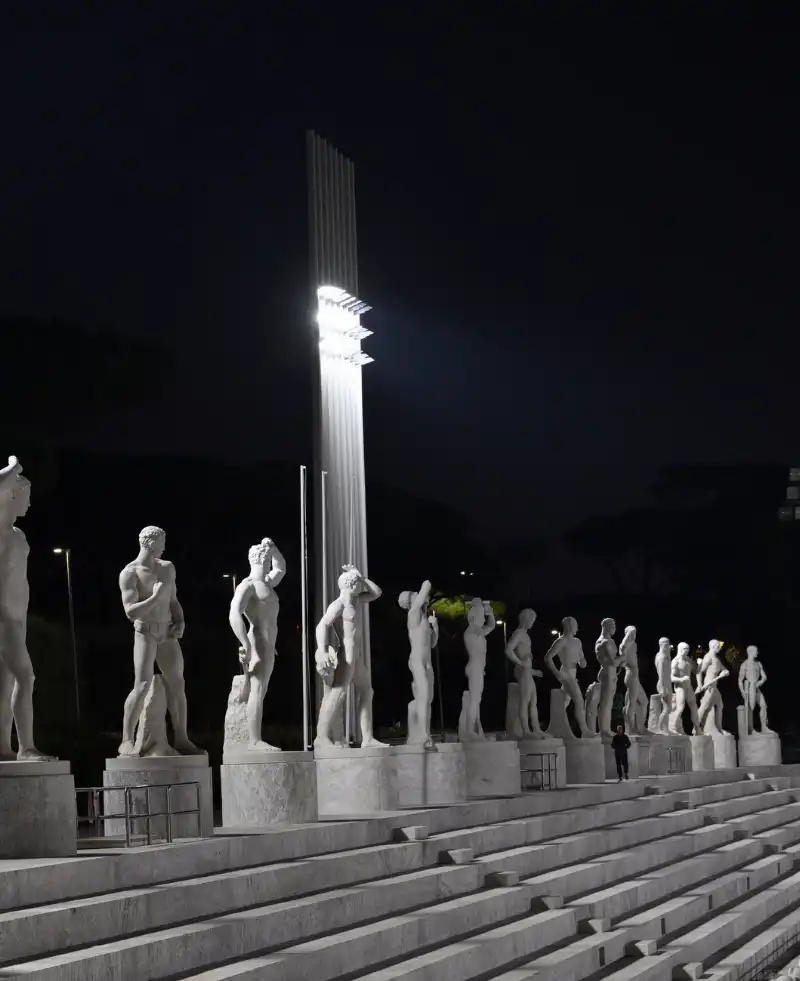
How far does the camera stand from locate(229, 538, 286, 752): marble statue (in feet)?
42.9

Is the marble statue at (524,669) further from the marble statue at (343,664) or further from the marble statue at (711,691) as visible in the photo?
the marble statue at (711,691)

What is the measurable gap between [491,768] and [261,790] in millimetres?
6676

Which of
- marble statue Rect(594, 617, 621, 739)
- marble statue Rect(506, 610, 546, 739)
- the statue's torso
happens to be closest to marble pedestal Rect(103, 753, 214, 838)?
the statue's torso

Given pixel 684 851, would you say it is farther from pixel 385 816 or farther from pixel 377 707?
pixel 377 707

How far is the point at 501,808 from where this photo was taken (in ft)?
52.9

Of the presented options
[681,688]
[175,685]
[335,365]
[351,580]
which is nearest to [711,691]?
[681,688]

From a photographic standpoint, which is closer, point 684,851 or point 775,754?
point 684,851

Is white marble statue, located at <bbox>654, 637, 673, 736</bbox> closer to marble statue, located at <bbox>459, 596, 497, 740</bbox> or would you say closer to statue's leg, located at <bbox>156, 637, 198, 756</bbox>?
marble statue, located at <bbox>459, 596, 497, 740</bbox>

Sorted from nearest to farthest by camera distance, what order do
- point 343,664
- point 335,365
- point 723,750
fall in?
point 343,664 → point 335,365 → point 723,750

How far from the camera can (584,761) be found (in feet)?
76.6

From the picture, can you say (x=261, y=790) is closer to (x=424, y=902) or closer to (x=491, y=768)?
(x=424, y=902)

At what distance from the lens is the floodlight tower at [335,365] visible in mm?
26234

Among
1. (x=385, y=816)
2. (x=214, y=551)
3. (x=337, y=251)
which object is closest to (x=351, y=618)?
(x=385, y=816)

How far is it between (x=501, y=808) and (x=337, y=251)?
14.3 m
